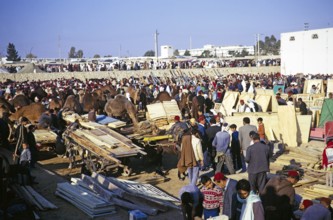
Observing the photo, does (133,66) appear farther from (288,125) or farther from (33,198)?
(33,198)

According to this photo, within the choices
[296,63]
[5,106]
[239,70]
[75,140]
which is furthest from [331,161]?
[239,70]

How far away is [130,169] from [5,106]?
31.1ft

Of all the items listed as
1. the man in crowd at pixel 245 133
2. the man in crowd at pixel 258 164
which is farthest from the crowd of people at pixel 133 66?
the man in crowd at pixel 258 164

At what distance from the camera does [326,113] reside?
1870cm

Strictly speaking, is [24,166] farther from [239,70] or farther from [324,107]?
[239,70]

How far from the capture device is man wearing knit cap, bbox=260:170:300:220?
7.12 metres

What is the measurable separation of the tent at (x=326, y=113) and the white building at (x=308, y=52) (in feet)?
82.8

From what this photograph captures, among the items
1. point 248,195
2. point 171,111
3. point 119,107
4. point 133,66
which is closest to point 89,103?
point 119,107

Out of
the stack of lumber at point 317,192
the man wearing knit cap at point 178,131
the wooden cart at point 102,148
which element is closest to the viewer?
the stack of lumber at point 317,192

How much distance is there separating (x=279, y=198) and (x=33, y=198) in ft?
19.4

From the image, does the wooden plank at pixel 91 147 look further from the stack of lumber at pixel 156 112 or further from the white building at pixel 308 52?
the white building at pixel 308 52

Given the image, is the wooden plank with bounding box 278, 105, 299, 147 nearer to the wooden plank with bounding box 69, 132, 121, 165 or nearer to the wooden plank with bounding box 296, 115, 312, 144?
the wooden plank with bounding box 296, 115, 312, 144

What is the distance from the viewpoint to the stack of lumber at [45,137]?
15.4 meters

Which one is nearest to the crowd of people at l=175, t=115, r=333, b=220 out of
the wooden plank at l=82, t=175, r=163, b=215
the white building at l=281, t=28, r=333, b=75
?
the wooden plank at l=82, t=175, r=163, b=215
